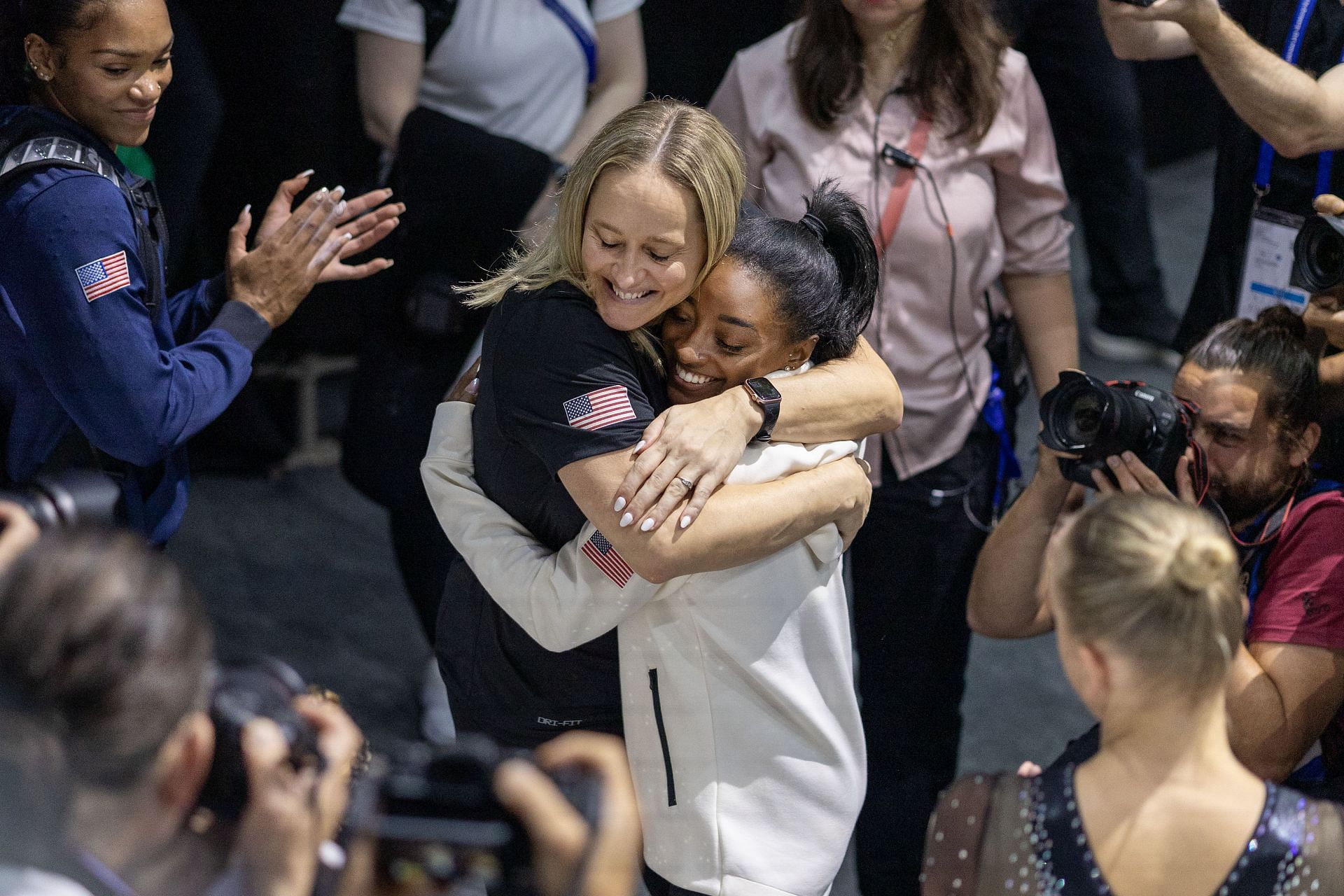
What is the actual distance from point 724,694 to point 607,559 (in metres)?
0.21

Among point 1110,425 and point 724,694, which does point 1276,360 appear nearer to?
point 1110,425

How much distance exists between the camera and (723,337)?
71.1 inches

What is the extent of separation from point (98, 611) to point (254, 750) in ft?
0.67

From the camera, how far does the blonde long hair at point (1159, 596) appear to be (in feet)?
4.38

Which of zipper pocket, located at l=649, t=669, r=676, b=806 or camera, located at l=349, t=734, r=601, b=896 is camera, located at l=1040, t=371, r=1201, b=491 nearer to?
zipper pocket, located at l=649, t=669, r=676, b=806

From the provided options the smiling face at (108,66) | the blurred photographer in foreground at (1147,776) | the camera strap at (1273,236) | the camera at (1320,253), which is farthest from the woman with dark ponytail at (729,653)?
the camera strap at (1273,236)

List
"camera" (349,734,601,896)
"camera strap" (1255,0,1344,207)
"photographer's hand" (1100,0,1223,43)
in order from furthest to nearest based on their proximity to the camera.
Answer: "camera strap" (1255,0,1344,207), "photographer's hand" (1100,0,1223,43), "camera" (349,734,601,896)

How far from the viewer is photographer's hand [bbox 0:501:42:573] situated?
1.34 meters

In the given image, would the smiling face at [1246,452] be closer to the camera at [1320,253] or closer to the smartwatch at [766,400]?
the camera at [1320,253]

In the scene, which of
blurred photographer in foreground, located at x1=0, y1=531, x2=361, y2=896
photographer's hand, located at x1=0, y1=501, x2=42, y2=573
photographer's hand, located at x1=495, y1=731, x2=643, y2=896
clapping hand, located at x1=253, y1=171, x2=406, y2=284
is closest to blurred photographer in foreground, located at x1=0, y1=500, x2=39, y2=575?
photographer's hand, located at x1=0, y1=501, x2=42, y2=573

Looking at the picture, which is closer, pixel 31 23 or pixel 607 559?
pixel 607 559

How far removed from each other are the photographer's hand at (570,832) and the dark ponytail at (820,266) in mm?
726

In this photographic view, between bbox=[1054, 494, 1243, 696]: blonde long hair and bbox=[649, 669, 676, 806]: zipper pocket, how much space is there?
1.74 feet

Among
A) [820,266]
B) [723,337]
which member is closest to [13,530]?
[723,337]
